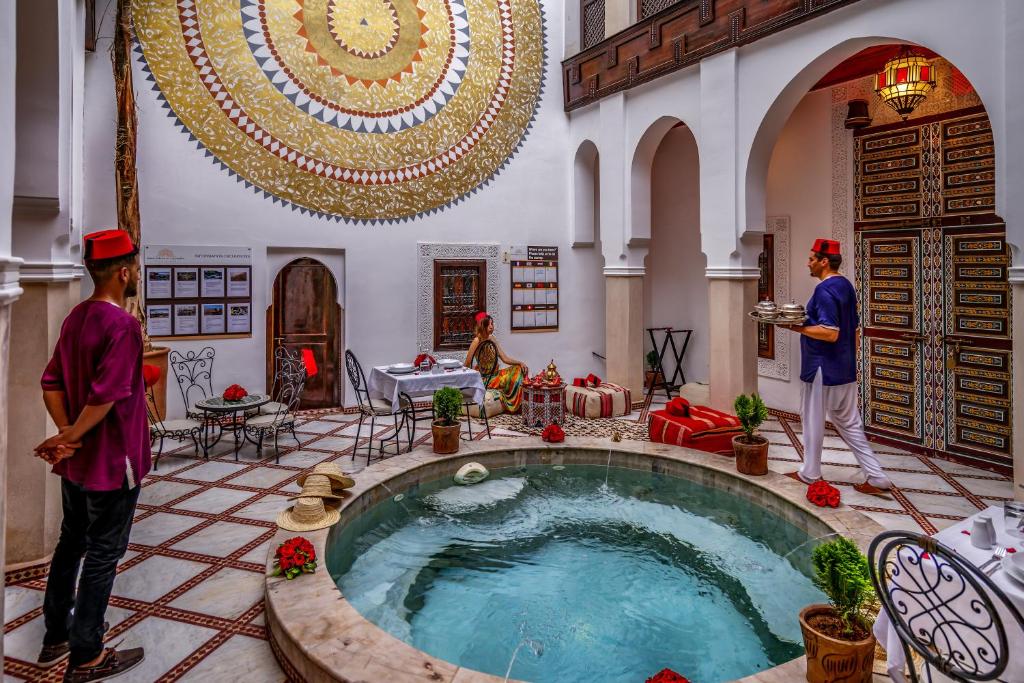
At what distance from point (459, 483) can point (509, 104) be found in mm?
5697

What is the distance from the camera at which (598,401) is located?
7.40 meters

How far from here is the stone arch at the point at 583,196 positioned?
912 centimetres

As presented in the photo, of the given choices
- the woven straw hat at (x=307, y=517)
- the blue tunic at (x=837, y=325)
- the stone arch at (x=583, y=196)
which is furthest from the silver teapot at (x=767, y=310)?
the stone arch at (x=583, y=196)

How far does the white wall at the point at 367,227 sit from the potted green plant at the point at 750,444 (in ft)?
14.2

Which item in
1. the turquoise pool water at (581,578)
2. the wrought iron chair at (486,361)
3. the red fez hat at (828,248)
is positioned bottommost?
the turquoise pool water at (581,578)

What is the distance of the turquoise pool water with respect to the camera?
119 inches

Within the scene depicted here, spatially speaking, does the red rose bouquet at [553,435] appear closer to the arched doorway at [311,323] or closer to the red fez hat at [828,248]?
the red fez hat at [828,248]

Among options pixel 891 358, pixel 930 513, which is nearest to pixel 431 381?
pixel 930 513

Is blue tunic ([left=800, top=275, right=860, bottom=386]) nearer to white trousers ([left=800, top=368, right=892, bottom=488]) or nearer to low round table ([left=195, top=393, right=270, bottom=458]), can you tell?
white trousers ([left=800, top=368, right=892, bottom=488])

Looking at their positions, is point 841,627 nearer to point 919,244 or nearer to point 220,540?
point 220,540

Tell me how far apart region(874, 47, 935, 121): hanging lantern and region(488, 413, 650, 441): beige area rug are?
3.89 metres

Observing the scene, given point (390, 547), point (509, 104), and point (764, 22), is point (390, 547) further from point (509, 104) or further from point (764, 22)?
point (509, 104)

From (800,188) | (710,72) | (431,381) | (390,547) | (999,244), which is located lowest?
(390,547)

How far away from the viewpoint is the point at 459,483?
519cm
